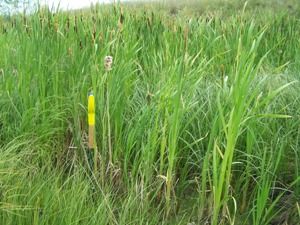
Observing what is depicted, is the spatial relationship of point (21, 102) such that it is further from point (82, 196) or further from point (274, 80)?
point (274, 80)

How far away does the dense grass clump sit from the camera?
59.3 inches

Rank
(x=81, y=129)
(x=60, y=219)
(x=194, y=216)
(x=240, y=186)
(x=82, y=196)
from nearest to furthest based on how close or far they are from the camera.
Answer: (x=60, y=219) → (x=82, y=196) → (x=194, y=216) → (x=240, y=186) → (x=81, y=129)

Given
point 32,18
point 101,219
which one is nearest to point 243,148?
point 101,219

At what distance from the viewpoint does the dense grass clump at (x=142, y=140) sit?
4.94 ft

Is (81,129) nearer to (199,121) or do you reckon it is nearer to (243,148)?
(199,121)

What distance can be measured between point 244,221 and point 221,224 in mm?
212

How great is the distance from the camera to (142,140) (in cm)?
175

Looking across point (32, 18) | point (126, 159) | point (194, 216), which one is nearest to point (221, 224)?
point (194, 216)

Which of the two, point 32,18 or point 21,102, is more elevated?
point 32,18

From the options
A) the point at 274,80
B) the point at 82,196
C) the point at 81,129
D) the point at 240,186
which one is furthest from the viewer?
the point at 274,80

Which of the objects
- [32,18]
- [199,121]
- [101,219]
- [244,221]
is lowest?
[244,221]

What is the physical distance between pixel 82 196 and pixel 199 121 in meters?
0.72

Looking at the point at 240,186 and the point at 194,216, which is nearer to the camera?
the point at 194,216

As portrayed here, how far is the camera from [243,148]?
1958mm
